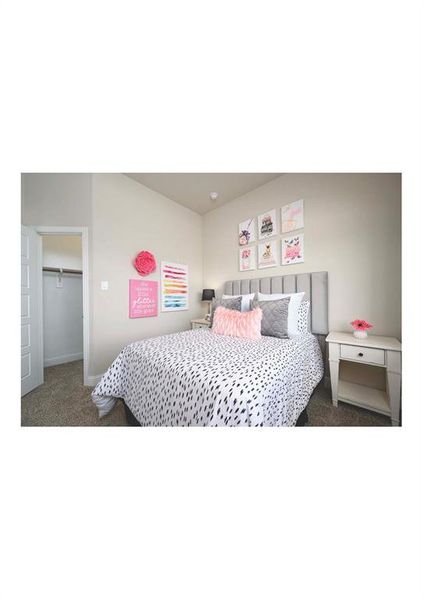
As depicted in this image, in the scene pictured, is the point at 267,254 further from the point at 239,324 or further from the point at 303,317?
the point at 239,324

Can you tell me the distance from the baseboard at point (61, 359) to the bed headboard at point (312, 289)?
326 cm

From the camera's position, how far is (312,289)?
6.72ft

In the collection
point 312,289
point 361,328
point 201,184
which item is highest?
point 201,184

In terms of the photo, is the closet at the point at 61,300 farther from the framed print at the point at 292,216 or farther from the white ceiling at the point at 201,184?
the framed print at the point at 292,216

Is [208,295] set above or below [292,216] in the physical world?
below

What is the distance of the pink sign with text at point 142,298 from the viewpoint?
8.24 feet

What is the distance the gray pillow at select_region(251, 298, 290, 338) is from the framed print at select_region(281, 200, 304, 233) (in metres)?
0.92

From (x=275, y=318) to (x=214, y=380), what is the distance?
1.07 metres

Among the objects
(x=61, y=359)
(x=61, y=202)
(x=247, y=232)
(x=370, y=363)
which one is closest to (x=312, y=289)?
(x=370, y=363)

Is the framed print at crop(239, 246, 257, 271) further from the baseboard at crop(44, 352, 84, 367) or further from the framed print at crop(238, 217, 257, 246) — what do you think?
the baseboard at crop(44, 352, 84, 367)

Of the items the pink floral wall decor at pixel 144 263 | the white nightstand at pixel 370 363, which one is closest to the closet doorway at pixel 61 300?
the pink floral wall decor at pixel 144 263

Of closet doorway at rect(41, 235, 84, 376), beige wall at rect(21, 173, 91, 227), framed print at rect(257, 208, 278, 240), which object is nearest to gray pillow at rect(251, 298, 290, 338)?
framed print at rect(257, 208, 278, 240)
